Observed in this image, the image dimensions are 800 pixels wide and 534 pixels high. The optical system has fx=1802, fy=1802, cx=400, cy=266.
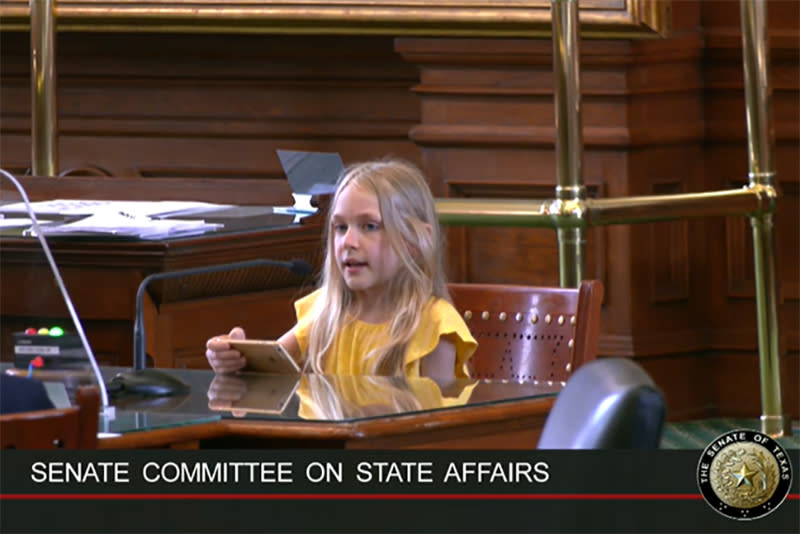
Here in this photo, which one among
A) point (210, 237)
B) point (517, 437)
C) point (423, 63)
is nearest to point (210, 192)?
point (210, 237)

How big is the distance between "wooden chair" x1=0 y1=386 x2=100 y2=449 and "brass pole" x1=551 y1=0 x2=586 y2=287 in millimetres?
2635

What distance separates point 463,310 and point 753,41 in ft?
6.16

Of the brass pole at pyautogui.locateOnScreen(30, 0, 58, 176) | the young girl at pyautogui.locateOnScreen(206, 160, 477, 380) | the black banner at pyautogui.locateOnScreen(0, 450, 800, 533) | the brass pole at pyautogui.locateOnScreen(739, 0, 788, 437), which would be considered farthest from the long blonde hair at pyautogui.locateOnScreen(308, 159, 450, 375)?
the brass pole at pyautogui.locateOnScreen(30, 0, 58, 176)

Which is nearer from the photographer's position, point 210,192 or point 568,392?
point 568,392

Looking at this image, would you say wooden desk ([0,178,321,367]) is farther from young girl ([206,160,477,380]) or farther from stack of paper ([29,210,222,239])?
young girl ([206,160,477,380])

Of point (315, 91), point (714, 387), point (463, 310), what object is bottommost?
point (714, 387)

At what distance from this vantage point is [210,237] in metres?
3.82

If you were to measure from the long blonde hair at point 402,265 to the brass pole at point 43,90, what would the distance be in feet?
7.21

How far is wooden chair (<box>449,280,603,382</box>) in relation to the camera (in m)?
3.10

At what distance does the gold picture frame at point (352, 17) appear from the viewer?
5113 mm

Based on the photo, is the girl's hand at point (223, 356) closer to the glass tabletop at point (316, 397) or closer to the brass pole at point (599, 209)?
the glass tabletop at point (316, 397)

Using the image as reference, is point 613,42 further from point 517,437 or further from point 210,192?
point 517,437

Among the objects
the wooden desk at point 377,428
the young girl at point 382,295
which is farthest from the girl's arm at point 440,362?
the wooden desk at point 377,428

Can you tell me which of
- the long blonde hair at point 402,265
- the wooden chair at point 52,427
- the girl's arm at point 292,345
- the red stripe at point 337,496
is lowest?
the red stripe at point 337,496
